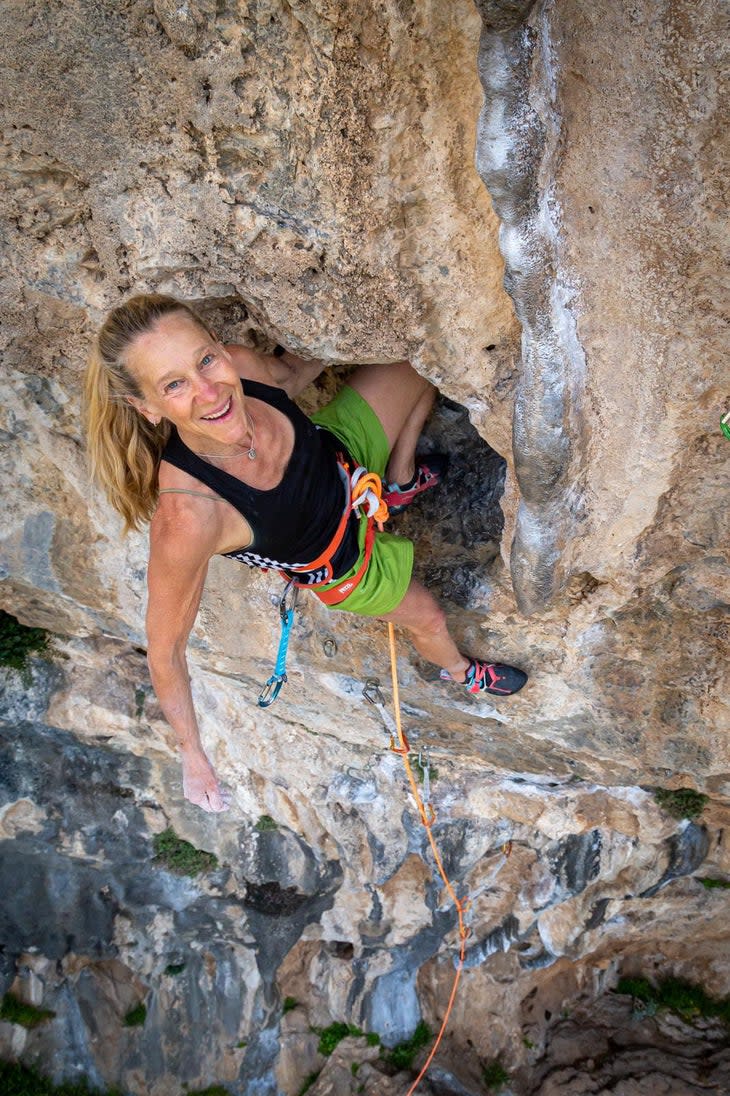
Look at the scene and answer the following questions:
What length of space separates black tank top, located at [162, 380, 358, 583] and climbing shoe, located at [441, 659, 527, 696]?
0.90 m

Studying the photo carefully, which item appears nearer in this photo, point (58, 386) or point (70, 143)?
point (70, 143)

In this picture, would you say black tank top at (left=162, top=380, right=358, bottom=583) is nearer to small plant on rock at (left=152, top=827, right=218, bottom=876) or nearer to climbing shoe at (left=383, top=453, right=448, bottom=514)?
climbing shoe at (left=383, top=453, right=448, bottom=514)

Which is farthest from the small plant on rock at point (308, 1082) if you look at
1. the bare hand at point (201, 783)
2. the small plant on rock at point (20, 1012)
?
the bare hand at point (201, 783)

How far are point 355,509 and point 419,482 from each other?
16.7 inches

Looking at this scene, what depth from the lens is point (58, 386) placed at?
273cm

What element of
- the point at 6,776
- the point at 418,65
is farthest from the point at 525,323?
the point at 6,776

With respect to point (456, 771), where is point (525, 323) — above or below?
above

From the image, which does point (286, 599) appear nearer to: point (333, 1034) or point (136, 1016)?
point (136, 1016)

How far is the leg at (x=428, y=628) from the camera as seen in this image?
287 centimetres

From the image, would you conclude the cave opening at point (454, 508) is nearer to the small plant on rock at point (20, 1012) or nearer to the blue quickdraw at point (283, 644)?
the blue quickdraw at point (283, 644)

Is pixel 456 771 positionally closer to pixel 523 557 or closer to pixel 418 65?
pixel 523 557

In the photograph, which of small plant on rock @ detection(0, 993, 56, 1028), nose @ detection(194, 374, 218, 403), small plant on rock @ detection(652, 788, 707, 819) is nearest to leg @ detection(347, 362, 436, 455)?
nose @ detection(194, 374, 218, 403)

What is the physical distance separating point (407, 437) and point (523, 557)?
0.59m

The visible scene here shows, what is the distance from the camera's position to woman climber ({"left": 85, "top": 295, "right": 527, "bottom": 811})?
78.0 inches
